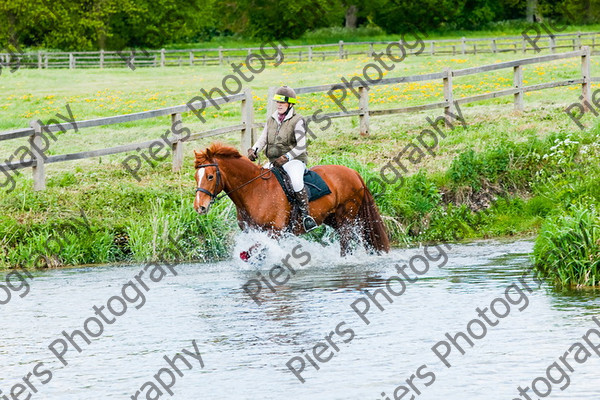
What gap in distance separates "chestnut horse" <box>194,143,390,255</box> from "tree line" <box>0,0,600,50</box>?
5144cm

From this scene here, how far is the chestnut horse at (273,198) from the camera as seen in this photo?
12500mm

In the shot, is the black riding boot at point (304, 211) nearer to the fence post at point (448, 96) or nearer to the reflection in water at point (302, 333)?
the reflection in water at point (302, 333)

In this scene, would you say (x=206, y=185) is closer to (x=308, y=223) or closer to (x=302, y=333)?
(x=308, y=223)

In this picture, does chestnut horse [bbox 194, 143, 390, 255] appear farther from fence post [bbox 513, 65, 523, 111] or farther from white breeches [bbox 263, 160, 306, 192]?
fence post [bbox 513, 65, 523, 111]

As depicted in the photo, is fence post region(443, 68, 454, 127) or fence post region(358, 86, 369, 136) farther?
fence post region(443, 68, 454, 127)

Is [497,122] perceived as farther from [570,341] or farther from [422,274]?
[570,341]

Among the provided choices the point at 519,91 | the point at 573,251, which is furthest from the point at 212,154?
the point at 519,91

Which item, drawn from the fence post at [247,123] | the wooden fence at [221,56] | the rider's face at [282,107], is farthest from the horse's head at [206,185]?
the wooden fence at [221,56]

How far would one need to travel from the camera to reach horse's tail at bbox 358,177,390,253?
46.7 feet

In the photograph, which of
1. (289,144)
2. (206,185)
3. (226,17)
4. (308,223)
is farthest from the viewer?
(226,17)

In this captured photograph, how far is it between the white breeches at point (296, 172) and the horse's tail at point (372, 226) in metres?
1.44

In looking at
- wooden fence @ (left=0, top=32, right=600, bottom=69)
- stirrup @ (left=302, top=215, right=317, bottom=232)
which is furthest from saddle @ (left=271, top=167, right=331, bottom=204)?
wooden fence @ (left=0, top=32, right=600, bottom=69)

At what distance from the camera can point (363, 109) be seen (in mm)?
20875

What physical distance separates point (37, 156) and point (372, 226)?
5447mm
